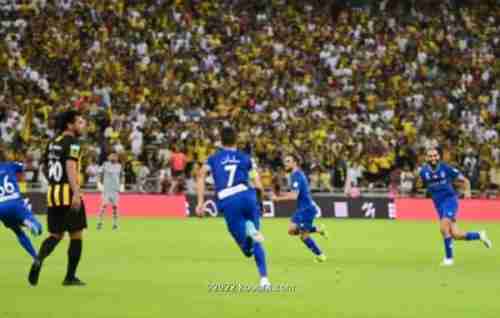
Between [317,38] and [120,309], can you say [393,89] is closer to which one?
[317,38]

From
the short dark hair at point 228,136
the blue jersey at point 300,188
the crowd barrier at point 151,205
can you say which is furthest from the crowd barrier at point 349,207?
the short dark hair at point 228,136

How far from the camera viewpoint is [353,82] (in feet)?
143

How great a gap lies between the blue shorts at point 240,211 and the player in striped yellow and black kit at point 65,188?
191 cm

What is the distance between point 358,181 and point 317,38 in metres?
7.97

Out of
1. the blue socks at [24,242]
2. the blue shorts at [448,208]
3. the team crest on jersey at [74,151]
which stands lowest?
the blue shorts at [448,208]

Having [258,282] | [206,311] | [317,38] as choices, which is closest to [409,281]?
[258,282]

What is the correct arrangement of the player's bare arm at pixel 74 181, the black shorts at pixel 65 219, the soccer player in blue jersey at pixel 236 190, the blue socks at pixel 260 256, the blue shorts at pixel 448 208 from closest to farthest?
the player's bare arm at pixel 74 181, the blue socks at pixel 260 256, the black shorts at pixel 65 219, the soccer player in blue jersey at pixel 236 190, the blue shorts at pixel 448 208

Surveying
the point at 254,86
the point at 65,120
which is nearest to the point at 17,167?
the point at 65,120

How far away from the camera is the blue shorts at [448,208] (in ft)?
65.5

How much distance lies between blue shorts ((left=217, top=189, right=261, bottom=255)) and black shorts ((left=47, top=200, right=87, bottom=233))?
1.87 meters

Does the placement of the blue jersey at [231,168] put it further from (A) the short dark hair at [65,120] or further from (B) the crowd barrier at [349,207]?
(B) the crowd barrier at [349,207]

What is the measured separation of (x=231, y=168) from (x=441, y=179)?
668cm

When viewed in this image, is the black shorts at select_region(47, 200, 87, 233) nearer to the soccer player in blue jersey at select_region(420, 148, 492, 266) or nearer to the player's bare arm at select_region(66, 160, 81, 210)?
the player's bare arm at select_region(66, 160, 81, 210)

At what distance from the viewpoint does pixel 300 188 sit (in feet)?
67.4
